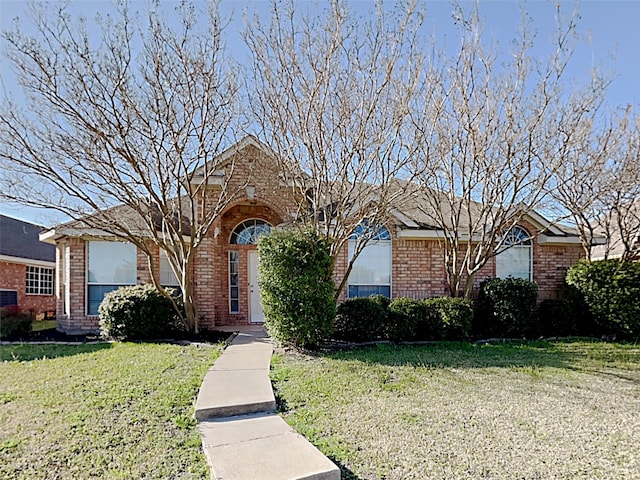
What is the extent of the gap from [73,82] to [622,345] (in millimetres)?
13971

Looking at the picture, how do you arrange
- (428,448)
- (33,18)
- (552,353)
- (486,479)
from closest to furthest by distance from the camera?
(486,479) → (428,448) → (33,18) → (552,353)

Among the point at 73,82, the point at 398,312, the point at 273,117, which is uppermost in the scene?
the point at 73,82

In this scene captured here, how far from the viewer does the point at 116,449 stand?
4102 mm

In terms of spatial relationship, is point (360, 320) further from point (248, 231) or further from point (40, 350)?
point (40, 350)

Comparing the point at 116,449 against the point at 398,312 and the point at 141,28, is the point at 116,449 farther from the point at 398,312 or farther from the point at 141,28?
the point at 141,28

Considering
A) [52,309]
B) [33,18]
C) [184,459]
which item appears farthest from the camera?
[52,309]

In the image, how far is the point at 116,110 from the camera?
909 centimetres

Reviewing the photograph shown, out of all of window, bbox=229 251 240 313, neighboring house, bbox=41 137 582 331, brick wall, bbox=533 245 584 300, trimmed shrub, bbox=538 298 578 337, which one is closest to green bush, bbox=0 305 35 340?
neighboring house, bbox=41 137 582 331

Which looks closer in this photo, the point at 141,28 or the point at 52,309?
the point at 141,28

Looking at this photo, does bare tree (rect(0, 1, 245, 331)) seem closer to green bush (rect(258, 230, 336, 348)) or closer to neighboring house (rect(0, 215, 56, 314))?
green bush (rect(258, 230, 336, 348))

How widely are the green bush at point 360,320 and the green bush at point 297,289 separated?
2.99 feet

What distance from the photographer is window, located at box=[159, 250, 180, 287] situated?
1209cm

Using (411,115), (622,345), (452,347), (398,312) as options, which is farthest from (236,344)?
(622,345)

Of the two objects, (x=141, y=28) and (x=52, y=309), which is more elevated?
(x=141, y=28)
